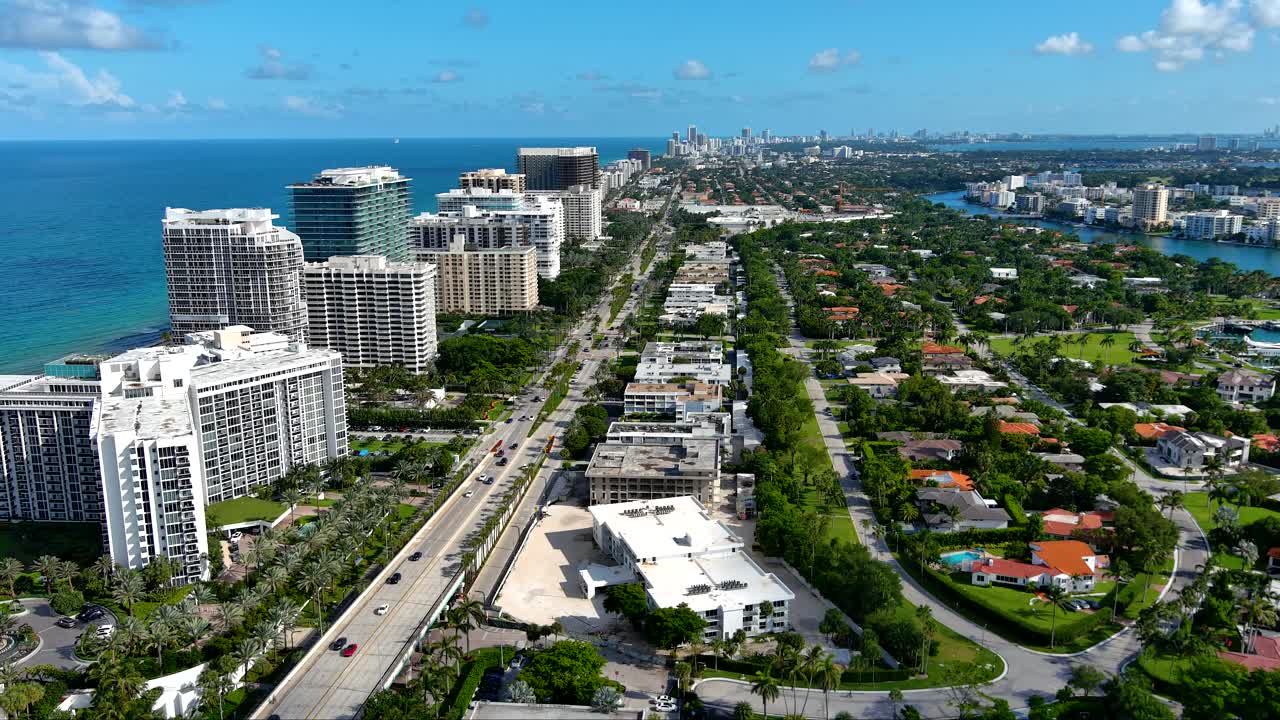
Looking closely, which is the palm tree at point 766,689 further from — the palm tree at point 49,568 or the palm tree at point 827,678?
the palm tree at point 49,568

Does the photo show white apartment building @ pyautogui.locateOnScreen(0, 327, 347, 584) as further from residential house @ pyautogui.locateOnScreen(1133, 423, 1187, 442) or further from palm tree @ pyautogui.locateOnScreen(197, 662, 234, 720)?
residential house @ pyautogui.locateOnScreen(1133, 423, 1187, 442)

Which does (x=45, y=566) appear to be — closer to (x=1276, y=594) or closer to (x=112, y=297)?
(x=1276, y=594)

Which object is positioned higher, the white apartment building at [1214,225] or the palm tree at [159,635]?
the white apartment building at [1214,225]

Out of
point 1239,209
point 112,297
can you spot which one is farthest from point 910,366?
point 1239,209

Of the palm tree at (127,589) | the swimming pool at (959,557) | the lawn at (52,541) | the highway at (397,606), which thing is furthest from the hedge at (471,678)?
the swimming pool at (959,557)

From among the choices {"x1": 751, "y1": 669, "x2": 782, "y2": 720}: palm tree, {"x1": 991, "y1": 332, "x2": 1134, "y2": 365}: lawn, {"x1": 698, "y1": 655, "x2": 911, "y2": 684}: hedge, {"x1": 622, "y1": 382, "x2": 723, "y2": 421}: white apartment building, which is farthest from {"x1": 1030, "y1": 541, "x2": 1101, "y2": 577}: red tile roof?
{"x1": 991, "y1": 332, "x2": 1134, "y2": 365}: lawn

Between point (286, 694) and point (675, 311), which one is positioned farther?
point (675, 311)

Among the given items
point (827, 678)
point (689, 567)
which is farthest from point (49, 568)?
point (827, 678)
